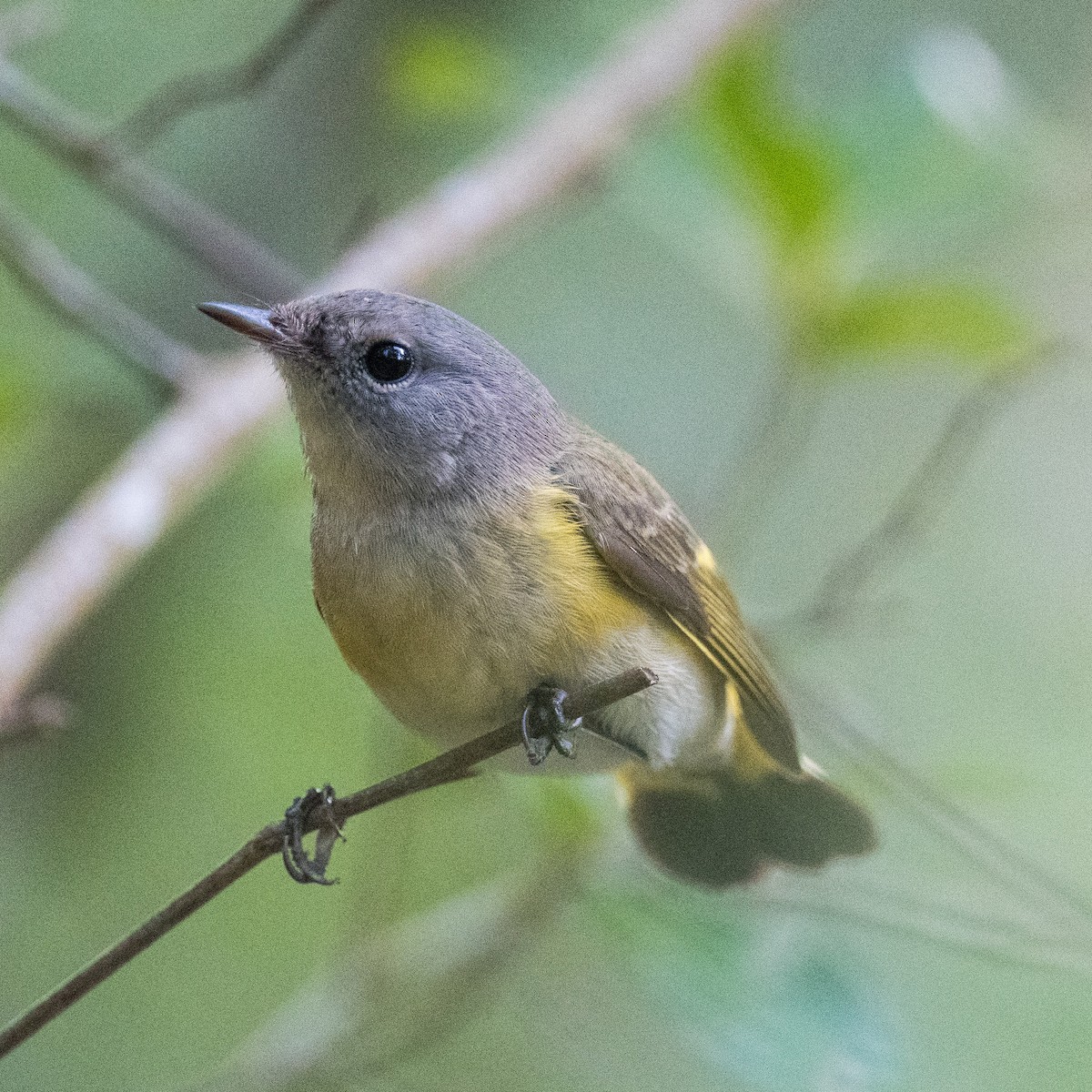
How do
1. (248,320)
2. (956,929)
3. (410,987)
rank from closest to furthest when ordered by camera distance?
(248,320), (956,929), (410,987)

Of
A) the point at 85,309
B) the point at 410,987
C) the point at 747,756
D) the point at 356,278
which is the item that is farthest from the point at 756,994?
the point at 85,309

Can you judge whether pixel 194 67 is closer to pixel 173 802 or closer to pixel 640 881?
pixel 173 802

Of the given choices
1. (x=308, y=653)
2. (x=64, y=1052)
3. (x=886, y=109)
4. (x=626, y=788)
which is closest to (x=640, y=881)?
(x=626, y=788)

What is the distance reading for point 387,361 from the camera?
256 cm

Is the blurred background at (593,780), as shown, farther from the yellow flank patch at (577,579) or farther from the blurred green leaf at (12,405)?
the yellow flank patch at (577,579)

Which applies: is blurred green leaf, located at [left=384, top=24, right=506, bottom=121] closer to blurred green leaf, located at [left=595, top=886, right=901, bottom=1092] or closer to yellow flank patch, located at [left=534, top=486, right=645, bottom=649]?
yellow flank patch, located at [left=534, top=486, right=645, bottom=649]

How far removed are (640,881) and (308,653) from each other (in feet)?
3.96

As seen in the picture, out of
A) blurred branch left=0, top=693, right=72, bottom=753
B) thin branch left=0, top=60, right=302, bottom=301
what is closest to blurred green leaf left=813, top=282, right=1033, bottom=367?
thin branch left=0, top=60, right=302, bottom=301

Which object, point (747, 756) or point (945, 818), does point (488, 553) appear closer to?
point (747, 756)

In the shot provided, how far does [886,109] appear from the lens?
12.3ft

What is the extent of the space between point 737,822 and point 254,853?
181 centimetres

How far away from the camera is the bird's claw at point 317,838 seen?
77.7 inches

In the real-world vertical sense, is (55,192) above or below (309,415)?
above

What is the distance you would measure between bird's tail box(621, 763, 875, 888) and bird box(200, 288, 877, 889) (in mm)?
247
